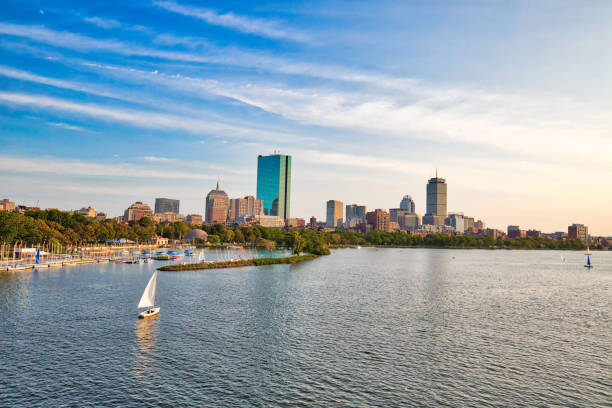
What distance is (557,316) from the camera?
71.7m

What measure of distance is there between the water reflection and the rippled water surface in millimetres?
198

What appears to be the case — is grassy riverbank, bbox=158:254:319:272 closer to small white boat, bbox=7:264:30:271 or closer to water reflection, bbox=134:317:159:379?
small white boat, bbox=7:264:30:271

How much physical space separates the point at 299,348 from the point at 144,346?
17.4 meters

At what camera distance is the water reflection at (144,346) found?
140 ft

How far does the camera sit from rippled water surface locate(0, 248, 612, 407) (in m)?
37.9

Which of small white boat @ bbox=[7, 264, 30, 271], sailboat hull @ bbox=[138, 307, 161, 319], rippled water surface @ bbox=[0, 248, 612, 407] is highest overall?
small white boat @ bbox=[7, 264, 30, 271]

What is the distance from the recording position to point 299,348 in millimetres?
50750

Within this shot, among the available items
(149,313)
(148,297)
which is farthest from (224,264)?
(149,313)

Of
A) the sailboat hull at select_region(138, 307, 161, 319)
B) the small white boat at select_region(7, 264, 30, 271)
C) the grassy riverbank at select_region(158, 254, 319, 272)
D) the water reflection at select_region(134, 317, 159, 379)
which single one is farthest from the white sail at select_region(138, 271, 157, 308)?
the small white boat at select_region(7, 264, 30, 271)

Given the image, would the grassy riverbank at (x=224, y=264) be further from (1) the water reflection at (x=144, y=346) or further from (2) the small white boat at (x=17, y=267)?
(1) the water reflection at (x=144, y=346)

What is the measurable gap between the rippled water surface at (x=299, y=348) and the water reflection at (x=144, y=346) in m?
0.20

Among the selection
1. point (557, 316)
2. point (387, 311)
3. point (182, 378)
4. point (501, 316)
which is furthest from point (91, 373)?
point (557, 316)

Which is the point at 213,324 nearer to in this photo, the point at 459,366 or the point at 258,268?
the point at 459,366

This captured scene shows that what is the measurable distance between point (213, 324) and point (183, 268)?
7708 cm
